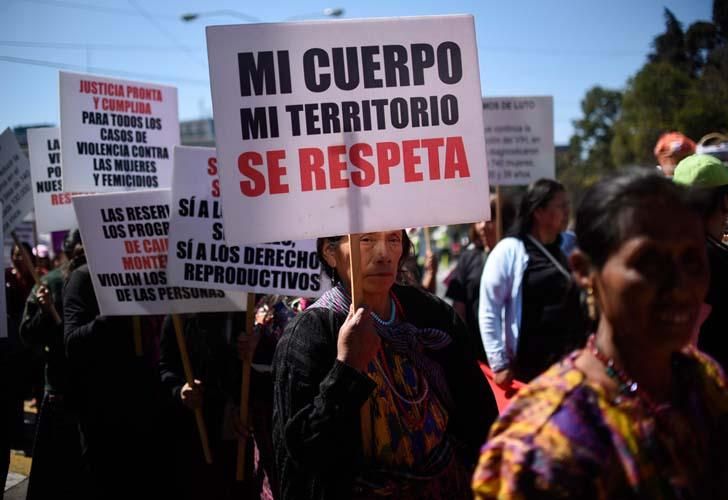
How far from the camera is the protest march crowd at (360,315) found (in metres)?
1.51

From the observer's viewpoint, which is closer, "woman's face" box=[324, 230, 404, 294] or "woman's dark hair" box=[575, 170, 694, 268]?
"woman's dark hair" box=[575, 170, 694, 268]

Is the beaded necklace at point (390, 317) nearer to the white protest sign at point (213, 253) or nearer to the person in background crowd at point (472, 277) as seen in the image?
the white protest sign at point (213, 253)

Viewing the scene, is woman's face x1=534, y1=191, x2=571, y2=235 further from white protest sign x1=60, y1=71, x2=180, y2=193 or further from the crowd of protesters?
white protest sign x1=60, y1=71, x2=180, y2=193

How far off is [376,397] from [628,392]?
41.7 inches

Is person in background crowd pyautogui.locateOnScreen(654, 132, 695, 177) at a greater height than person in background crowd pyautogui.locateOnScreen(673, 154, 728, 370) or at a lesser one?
greater

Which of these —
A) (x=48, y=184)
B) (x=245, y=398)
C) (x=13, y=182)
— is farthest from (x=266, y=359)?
(x=13, y=182)

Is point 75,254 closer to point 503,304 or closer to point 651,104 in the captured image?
point 503,304

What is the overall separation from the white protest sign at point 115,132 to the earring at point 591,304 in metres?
4.80

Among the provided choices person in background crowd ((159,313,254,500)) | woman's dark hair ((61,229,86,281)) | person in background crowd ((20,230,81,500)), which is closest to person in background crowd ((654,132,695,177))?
person in background crowd ((159,313,254,500))

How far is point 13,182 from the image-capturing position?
677 centimetres

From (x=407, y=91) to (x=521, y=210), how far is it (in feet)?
8.61

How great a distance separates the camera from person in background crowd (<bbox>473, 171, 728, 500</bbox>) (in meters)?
1.41

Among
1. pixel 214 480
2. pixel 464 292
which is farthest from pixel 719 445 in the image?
pixel 464 292

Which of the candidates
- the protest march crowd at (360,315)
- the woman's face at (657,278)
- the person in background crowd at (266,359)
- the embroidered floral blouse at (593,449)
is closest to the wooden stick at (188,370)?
the protest march crowd at (360,315)
